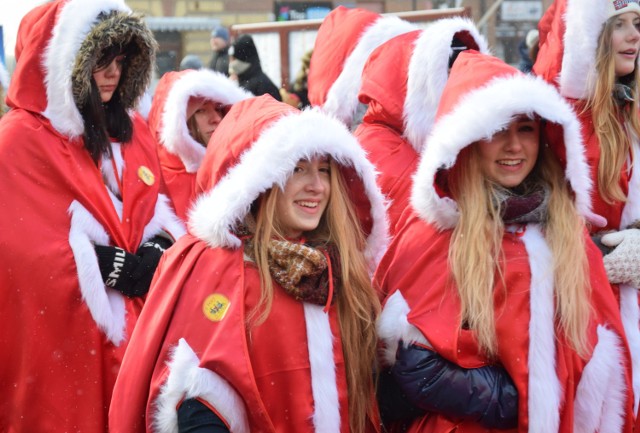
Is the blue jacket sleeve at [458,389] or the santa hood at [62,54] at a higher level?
the santa hood at [62,54]

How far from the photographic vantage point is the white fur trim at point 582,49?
447 centimetres

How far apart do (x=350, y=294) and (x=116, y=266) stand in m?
1.63

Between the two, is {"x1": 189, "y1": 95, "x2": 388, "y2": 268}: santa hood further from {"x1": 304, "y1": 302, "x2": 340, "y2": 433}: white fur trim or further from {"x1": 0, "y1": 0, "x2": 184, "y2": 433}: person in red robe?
{"x1": 0, "y1": 0, "x2": 184, "y2": 433}: person in red robe

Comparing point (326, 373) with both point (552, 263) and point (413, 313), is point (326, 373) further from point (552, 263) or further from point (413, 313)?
point (552, 263)

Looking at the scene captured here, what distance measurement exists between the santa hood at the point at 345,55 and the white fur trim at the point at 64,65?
1.68 m

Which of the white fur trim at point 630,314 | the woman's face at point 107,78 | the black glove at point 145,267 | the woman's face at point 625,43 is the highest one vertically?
the woman's face at point 625,43

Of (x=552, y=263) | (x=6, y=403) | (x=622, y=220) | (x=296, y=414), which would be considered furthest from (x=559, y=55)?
(x=6, y=403)

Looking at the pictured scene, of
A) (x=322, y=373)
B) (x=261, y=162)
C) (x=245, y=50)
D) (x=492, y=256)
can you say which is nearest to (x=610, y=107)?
(x=492, y=256)

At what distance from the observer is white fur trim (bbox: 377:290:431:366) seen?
333 centimetres

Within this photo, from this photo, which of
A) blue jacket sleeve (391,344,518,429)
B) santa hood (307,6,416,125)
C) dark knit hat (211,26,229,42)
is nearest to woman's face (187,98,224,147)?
santa hood (307,6,416,125)

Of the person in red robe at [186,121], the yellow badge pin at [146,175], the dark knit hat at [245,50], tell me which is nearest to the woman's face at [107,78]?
the yellow badge pin at [146,175]

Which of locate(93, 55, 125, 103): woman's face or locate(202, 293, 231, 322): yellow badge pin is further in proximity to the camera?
locate(93, 55, 125, 103): woman's face

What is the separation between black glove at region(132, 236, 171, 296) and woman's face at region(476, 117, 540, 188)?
1.86 m

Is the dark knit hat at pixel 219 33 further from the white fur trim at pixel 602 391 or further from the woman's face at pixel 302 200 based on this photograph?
the white fur trim at pixel 602 391
